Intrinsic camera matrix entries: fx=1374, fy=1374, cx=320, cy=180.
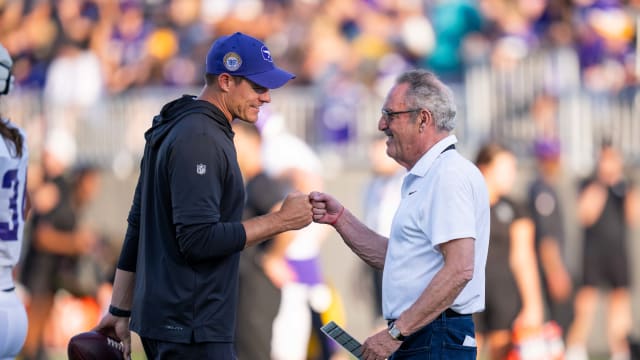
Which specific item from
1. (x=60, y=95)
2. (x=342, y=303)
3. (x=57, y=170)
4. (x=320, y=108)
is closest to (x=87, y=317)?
(x=57, y=170)

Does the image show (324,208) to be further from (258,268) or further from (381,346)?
(258,268)

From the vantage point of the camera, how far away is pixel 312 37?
18.5m

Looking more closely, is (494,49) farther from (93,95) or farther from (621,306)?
(93,95)

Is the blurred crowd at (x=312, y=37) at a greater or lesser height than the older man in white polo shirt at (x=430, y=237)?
greater

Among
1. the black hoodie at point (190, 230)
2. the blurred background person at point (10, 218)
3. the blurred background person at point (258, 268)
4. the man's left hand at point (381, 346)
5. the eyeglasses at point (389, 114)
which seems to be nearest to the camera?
the black hoodie at point (190, 230)

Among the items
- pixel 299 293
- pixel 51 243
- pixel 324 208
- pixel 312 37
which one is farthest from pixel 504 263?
pixel 312 37

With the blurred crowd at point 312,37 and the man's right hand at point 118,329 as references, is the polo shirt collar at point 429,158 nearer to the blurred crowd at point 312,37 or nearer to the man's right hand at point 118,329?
the man's right hand at point 118,329

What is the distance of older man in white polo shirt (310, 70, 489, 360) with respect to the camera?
5457mm

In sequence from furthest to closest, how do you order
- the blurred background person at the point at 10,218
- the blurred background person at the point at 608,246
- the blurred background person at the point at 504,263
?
1. the blurred background person at the point at 608,246
2. the blurred background person at the point at 504,263
3. the blurred background person at the point at 10,218

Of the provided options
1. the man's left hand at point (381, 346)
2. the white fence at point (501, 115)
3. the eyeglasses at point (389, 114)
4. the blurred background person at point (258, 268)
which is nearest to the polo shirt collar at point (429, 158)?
the eyeglasses at point (389, 114)

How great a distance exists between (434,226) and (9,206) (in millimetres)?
2058

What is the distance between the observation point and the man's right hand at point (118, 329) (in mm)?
6027

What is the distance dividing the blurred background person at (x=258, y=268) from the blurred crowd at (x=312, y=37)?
21.2 ft

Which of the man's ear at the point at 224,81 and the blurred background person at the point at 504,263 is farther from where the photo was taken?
the blurred background person at the point at 504,263
